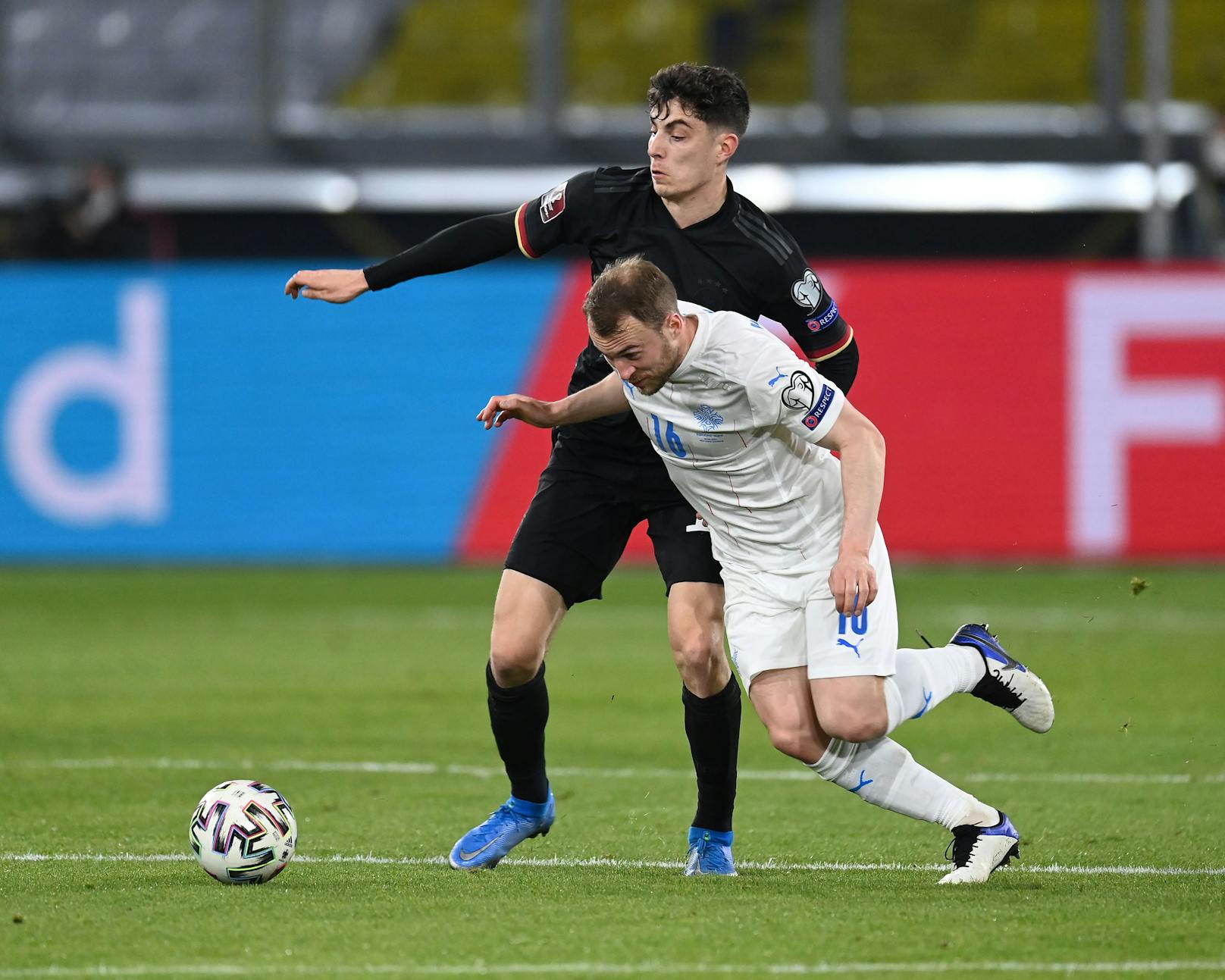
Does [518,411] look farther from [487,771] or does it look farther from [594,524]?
[487,771]

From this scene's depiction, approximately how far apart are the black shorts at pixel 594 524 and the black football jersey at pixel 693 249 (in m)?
0.09

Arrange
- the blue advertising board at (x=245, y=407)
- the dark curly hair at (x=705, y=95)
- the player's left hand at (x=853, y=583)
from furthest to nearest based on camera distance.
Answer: the blue advertising board at (x=245, y=407), the dark curly hair at (x=705, y=95), the player's left hand at (x=853, y=583)

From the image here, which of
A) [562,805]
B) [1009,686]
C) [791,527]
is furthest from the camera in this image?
[562,805]

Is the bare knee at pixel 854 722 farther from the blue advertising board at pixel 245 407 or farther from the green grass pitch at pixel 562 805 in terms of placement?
the blue advertising board at pixel 245 407

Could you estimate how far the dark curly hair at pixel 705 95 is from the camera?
5.15m

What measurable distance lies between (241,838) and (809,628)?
1513mm

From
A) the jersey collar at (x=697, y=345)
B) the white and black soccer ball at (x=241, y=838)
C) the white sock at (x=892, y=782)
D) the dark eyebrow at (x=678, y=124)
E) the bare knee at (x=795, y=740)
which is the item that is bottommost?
the white and black soccer ball at (x=241, y=838)

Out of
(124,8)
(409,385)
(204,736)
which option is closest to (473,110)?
(124,8)

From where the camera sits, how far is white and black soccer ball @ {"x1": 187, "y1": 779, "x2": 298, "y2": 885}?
5.01 meters

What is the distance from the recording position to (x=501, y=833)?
17.7ft

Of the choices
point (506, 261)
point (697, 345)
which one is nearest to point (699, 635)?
point (697, 345)

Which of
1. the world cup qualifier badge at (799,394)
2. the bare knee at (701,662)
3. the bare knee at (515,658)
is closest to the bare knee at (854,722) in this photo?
the bare knee at (701,662)

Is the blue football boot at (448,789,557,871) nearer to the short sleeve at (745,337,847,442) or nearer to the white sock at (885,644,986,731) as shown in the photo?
the white sock at (885,644,986,731)

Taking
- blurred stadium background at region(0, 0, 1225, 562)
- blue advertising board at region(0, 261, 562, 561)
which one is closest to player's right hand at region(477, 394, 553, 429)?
blurred stadium background at region(0, 0, 1225, 562)
